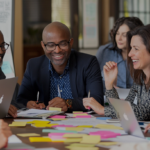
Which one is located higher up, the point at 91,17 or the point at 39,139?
the point at 91,17

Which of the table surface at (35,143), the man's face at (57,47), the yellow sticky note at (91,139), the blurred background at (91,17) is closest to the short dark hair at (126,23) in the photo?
the man's face at (57,47)

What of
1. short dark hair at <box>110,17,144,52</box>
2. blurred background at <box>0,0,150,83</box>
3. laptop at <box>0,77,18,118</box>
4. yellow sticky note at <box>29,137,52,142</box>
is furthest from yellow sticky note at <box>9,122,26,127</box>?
blurred background at <box>0,0,150,83</box>

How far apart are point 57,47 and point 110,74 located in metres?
0.52

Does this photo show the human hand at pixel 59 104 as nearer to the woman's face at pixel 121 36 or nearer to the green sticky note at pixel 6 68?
the woman's face at pixel 121 36

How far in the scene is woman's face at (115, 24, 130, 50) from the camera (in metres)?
3.19

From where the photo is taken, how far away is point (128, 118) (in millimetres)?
1263

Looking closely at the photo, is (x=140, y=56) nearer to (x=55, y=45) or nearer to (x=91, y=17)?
(x=55, y=45)

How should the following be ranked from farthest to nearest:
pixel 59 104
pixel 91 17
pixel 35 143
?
pixel 91 17, pixel 59 104, pixel 35 143

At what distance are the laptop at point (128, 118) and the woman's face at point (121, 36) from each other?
1.92 metres

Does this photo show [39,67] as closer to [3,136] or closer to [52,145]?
[52,145]

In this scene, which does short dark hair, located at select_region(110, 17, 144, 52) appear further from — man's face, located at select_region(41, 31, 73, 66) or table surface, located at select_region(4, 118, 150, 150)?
table surface, located at select_region(4, 118, 150, 150)

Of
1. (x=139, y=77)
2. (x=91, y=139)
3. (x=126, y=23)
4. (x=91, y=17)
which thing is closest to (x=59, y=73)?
(x=139, y=77)

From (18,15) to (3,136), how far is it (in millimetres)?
3755

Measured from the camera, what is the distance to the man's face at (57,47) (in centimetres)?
231
